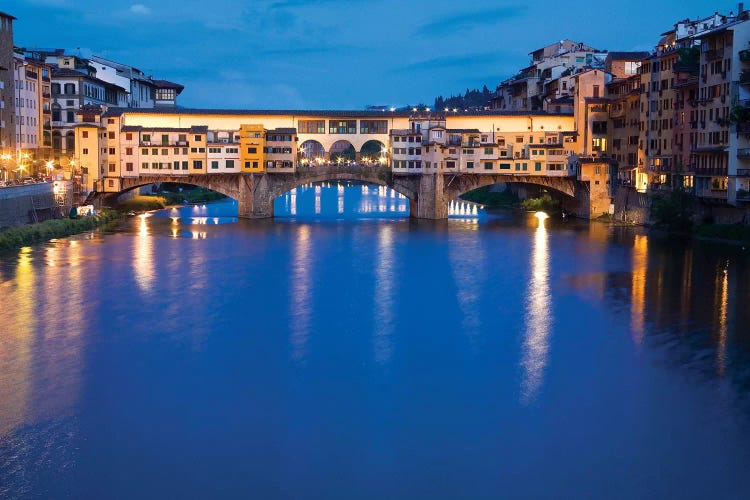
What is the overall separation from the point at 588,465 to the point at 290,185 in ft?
109

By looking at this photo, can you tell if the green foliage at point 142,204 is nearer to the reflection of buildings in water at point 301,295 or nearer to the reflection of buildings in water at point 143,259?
the reflection of buildings in water at point 143,259

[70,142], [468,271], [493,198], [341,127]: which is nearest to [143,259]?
[468,271]

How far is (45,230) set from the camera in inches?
1330

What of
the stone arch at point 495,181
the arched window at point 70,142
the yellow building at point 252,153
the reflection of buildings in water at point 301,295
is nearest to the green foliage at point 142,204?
the arched window at point 70,142

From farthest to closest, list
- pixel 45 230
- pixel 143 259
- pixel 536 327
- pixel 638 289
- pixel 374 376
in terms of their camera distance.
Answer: pixel 45 230
pixel 143 259
pixel 638 289
pixel 536 327
pixel 374 376

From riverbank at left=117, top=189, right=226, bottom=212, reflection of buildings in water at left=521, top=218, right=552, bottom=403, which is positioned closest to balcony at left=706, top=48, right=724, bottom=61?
reflection of buildings in water at left=521, top=218, right=552, bottom=403

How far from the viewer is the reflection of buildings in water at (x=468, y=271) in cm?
2095

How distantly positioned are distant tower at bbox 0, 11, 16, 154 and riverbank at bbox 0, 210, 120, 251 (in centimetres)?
521

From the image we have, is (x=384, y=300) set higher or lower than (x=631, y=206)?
lower

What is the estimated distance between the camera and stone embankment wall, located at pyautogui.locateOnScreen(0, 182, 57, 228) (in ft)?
104

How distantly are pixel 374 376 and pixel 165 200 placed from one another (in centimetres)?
3943

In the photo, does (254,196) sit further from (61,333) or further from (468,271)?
(61,333)

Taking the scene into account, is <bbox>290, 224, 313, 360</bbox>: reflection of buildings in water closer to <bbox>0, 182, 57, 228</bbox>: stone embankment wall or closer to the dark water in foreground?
the dark water in foreground

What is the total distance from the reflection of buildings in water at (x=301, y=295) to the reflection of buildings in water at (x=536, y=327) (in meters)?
4.20
